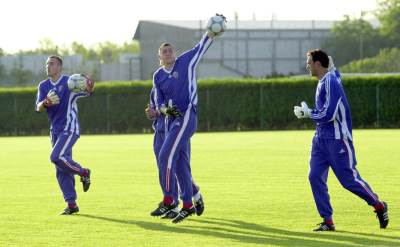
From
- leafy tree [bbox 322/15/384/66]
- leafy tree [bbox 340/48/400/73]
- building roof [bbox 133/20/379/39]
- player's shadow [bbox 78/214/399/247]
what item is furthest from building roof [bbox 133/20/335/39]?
player's shadow [bbox 78/214/399/247]

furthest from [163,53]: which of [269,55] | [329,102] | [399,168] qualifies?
[269,55]

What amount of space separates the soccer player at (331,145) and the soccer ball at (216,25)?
1.72 m

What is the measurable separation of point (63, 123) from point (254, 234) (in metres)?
3.87

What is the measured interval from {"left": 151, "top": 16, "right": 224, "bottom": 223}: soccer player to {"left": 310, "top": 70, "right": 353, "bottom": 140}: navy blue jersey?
6.45ft

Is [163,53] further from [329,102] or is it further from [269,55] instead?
[269,55]

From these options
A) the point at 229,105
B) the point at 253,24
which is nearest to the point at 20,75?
the point at 253,24

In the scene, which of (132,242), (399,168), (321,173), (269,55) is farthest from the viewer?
(269,55)

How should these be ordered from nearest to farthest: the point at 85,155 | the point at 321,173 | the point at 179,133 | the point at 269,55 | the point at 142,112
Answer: the point at 321,173 < the point at 179,133 < the point at 85,155 < the point at 142,112 < the point at 269,55

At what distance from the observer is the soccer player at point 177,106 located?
13328 mm

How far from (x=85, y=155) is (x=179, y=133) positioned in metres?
17.1

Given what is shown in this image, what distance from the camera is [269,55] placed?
83.1m

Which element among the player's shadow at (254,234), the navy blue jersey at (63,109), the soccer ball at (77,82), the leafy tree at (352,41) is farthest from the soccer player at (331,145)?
the leafy tree at (352,41)

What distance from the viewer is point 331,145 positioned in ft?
39.4

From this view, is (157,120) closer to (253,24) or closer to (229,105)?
(229,105)
